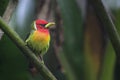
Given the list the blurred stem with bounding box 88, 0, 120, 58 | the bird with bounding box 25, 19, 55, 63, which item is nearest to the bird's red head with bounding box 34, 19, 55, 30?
the bird with bounding box 25, 19, 55, 63

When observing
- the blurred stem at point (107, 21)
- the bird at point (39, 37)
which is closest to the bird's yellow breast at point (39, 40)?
the bird at point (39, 37)

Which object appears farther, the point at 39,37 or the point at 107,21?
the point at 39,37

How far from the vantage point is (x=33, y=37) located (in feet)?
3.44

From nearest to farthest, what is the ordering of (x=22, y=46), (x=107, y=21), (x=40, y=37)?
(x=22, y=46) → (x=107, y=21) → (x=40, y=37)

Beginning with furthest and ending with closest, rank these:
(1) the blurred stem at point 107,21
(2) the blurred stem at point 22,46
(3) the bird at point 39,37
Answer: (3) the bird at point 39,37 < (1) the blurred stem at point 107,21 < (2) the blurred stem at point 22,46

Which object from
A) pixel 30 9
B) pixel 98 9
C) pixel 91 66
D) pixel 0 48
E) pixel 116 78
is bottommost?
pixel 116 78

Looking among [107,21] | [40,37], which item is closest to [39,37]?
[40,37]

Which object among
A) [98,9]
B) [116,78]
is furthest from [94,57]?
[98,9]

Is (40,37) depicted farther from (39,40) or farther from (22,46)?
(22,46)

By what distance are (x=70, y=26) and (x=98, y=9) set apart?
861 millimetres

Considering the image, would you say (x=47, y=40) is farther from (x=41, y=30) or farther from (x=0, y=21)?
(x=0, y=21)

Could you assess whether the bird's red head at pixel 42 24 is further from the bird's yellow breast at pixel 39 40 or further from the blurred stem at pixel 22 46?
the blurred stem at pixel 22 46

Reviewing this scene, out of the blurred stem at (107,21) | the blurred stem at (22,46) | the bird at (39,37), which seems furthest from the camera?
the bird at (39,37)

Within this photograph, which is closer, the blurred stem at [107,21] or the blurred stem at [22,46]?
the blurred stem at [22,46]
